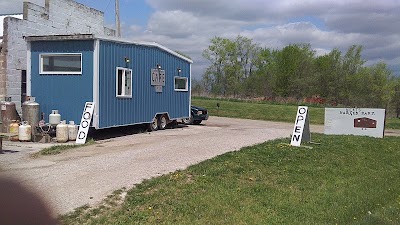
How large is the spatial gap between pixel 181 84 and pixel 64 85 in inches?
264

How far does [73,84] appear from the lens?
48.2 feet

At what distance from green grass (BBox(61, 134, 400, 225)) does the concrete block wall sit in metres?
8.52

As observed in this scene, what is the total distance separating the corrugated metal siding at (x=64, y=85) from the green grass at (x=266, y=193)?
18.3 feet

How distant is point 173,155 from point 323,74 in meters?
42.4

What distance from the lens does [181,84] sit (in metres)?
20.6


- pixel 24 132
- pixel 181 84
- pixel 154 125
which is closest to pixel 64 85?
pixel 24 132

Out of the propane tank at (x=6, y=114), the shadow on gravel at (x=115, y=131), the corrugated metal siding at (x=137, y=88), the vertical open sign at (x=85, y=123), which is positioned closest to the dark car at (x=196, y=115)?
the corrugated metal siding at (x=137, y=88)

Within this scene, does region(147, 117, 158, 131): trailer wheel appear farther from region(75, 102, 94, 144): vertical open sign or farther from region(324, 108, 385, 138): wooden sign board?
region(324, 108, 385, 138): wooden sign board

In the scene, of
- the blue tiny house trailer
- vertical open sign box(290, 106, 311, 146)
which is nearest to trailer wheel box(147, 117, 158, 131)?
the blue tiny house trailer

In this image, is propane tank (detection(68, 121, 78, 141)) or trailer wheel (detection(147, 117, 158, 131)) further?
trailer wheel (detection(147, 117, 158, 131))

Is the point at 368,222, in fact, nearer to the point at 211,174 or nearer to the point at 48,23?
the point at 211,174

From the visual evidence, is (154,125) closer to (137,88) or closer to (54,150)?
(137,88)

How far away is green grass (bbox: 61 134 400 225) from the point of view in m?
6.75

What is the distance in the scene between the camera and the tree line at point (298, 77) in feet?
160
